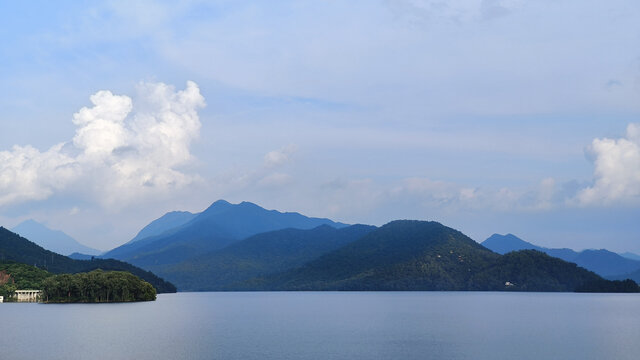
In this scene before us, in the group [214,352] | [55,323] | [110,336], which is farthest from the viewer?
[55,323]

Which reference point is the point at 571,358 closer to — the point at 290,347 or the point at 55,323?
the point at 290,347

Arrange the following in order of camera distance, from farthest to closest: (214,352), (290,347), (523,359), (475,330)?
1. (475,330)
2. (290,347)
3. (214,352)
4. (523,359)

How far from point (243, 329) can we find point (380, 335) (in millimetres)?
34304

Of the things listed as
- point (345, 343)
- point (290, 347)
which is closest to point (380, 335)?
point (345, 343)

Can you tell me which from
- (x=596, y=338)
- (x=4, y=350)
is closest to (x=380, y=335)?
(x=596, y=338)

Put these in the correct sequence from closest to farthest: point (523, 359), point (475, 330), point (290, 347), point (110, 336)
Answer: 1. point (523, 359)
2. point (290, 347)
3. point (110, 336)
4. point (475, 330)

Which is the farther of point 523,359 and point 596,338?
point 596,338

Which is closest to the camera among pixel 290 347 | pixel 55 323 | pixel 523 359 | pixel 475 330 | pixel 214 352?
pixel 523 359

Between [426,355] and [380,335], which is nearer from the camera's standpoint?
[426,355]

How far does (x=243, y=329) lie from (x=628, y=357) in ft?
270

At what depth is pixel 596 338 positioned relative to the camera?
12550 centimetres

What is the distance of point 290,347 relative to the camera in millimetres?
107875

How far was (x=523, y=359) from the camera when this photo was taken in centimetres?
9281

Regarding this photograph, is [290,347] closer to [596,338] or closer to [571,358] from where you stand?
[571,358]
